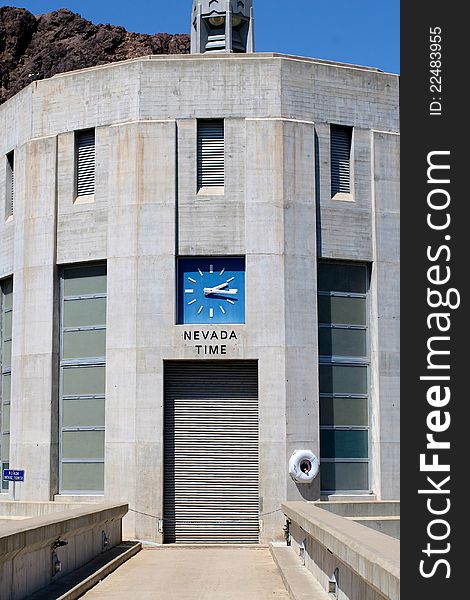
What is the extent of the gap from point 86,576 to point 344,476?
1149cm

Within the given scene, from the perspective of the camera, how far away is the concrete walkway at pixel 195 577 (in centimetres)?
1675

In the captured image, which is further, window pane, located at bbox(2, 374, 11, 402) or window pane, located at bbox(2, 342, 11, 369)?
window pane, located at bbox(2, 342, 11, 369)

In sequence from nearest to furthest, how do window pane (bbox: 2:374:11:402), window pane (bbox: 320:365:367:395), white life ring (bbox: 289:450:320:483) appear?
white life ring (bbox: 289:450:320:483) < window pane (bbox: 320:365:367:395) < window pane (bbox: 2:374:11:402)

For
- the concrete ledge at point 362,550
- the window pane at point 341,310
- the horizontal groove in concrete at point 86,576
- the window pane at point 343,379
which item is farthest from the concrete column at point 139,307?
the concrete ledge at point 362,550

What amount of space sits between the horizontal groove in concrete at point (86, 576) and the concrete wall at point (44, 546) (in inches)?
4.3

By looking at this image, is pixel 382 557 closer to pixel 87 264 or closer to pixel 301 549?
pixel 301 549

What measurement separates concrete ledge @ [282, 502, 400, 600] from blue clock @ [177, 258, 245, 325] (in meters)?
9.82

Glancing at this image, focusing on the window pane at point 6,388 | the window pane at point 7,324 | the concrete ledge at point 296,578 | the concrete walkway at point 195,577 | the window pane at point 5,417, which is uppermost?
the window pane at point 7,324

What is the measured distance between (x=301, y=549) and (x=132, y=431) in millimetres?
7350

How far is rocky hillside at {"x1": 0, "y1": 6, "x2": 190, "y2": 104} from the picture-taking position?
130500 millimetres

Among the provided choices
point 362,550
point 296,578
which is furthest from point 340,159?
point 362,550

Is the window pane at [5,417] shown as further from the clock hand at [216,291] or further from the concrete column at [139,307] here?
the clock hand at [216,291]

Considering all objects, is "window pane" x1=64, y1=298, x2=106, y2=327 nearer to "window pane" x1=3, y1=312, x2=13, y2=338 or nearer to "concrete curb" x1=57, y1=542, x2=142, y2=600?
"window pane" x1=3, y1=312, x2=13, y2=338

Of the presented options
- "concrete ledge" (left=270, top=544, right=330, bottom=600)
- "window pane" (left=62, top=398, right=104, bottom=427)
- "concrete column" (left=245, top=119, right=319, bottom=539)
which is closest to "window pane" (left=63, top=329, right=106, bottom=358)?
"window pane" (left=62, top=398, right=104, bottom=427)
